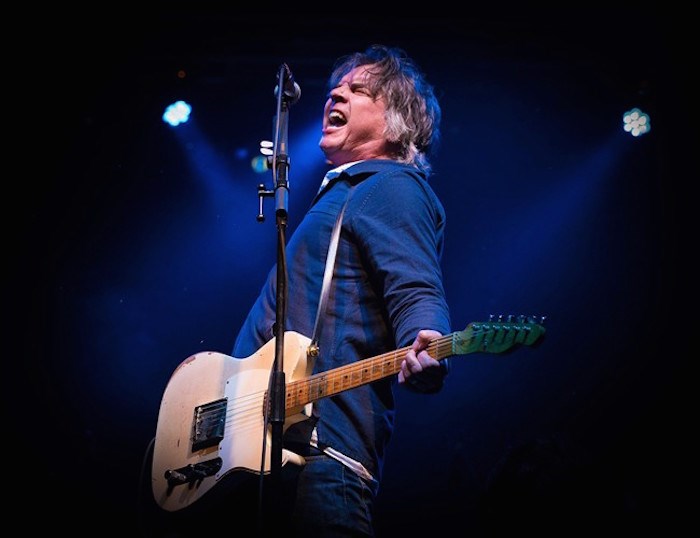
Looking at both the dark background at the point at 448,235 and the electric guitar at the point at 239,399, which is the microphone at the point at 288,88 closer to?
the electric guitar at the point at 239,399

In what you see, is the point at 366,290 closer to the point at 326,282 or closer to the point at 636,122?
the point at 326,282

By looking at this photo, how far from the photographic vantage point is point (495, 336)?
1970 mm

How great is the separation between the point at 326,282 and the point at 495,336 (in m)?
0.67

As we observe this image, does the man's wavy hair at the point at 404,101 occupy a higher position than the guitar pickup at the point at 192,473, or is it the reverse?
the man's wavy hair at the point at 404,101

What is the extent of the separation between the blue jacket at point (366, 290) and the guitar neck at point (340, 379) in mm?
A: 48

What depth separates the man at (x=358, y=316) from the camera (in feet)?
6.56

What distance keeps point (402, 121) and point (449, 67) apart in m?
2.54

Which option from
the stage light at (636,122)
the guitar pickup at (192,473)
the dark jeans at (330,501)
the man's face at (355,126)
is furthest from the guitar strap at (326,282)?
the stage light at (636,122)

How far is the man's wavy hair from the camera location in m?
3.34

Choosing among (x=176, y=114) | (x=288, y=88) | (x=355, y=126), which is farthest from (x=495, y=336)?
(x=176, y=114)

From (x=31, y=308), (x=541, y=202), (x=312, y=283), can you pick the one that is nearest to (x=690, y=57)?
(x=541, y=202)

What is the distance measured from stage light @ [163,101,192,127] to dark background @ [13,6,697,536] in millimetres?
100

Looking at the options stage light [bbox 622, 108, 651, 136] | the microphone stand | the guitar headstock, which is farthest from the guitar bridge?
stage light [bbox 622, 108, 651, 136]

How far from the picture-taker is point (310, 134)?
5734 mm
